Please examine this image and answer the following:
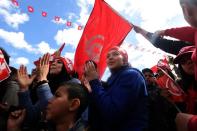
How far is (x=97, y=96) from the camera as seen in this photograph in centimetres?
274

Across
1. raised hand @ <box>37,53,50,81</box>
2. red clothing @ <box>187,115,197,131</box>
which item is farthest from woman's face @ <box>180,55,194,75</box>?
red clothing @ <box>187,115,197,131</box>

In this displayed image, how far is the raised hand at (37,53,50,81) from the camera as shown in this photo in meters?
3.26

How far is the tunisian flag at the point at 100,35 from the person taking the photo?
16.5 ft

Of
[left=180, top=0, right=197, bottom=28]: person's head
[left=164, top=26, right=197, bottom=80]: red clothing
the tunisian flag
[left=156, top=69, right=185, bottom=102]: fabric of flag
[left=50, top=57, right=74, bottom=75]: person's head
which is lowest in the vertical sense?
[left=156, top=69, right=185, bottom=102]: fabric of flag

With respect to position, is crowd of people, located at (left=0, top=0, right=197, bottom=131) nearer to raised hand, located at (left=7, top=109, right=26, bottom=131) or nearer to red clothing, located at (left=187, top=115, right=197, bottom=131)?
raised hand, located at (left=7, top=109, right=26, bottom=131)

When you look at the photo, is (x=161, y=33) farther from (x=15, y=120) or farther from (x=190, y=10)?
(x=190, y=10)

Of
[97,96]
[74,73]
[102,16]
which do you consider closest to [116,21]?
[102,16]

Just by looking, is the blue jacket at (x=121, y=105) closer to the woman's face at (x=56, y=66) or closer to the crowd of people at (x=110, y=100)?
the crowd of people at (x=110, y=100)

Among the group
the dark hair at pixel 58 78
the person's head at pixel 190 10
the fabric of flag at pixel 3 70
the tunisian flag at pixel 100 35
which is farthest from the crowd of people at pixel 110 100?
the tunisian flag at pixel 100 35

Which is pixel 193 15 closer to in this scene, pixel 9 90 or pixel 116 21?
pixel 9 90

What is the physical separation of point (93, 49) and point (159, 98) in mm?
2132

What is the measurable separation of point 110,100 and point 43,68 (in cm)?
96

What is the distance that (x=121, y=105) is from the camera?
267 centimetres

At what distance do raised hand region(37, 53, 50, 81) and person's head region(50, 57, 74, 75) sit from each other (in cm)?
68
